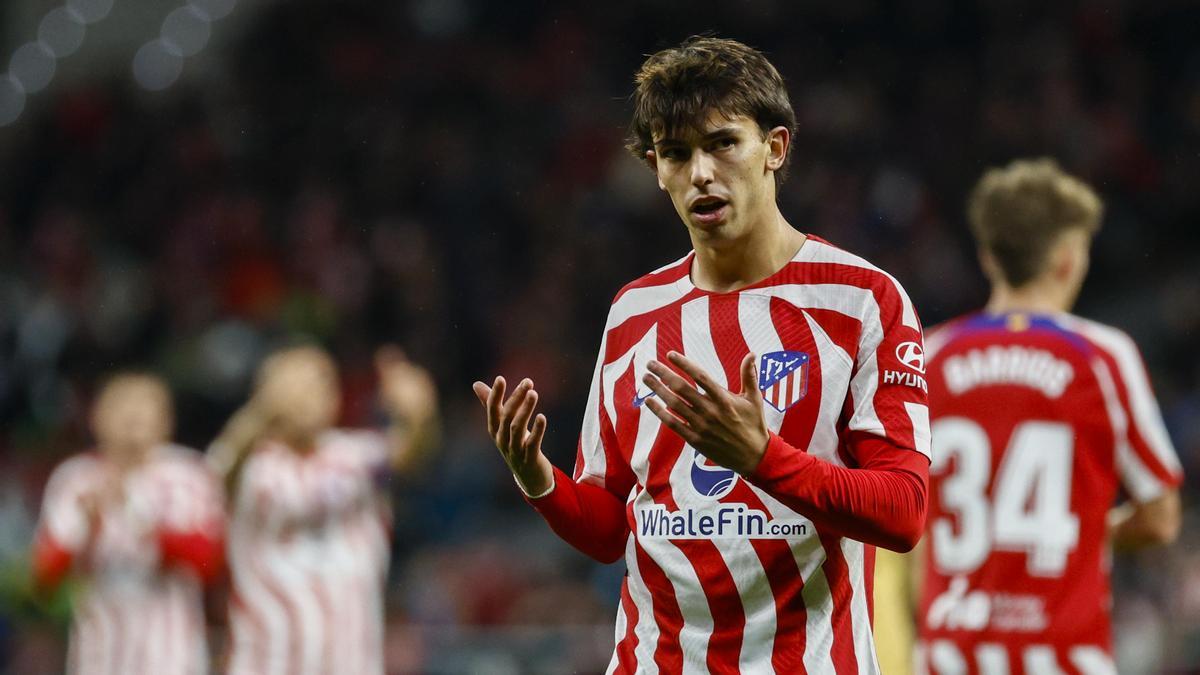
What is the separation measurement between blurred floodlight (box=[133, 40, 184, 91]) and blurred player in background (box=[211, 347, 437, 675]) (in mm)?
9454

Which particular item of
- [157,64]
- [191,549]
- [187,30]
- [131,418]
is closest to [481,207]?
[131,418]

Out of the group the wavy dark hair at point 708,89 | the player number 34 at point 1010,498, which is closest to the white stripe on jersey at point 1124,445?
the player number 34 at point 1010,498

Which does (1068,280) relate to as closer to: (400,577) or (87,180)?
(400,577)

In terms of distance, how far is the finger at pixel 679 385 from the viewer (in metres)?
2.50

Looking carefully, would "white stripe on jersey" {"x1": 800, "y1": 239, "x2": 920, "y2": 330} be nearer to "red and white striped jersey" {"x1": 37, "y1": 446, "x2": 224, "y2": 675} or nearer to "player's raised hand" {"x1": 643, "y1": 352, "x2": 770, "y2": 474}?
"player's raised hand" {"x1": 643, "y1": 352, "x2": 770, "y2": 474}

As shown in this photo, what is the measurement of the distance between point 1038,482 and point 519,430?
6.34ft

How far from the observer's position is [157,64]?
54.7ft

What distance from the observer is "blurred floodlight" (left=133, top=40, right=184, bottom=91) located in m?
16.4

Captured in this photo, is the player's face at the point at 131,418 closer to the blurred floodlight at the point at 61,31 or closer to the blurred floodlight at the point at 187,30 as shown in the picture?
the blurred floodlight at the point at 187,30

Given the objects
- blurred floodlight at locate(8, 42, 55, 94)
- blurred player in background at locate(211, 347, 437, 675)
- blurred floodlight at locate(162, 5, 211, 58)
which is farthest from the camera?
blurred floodlight at locate(162, 5, 211, 58)

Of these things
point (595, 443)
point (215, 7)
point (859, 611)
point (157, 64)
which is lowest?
point (859, 611)

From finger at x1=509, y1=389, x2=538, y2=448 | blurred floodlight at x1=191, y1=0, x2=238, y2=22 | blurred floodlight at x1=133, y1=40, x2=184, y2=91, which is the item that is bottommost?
finger at x1=509, y1=389, x2=538, y2=448

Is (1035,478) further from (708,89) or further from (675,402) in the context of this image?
(675,402)

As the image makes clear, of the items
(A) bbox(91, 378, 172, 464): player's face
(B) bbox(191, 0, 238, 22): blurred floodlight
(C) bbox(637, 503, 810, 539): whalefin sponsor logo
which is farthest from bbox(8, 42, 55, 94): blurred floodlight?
(C) bbox(637, 503, 810, 539): whalefin sponsor logo
